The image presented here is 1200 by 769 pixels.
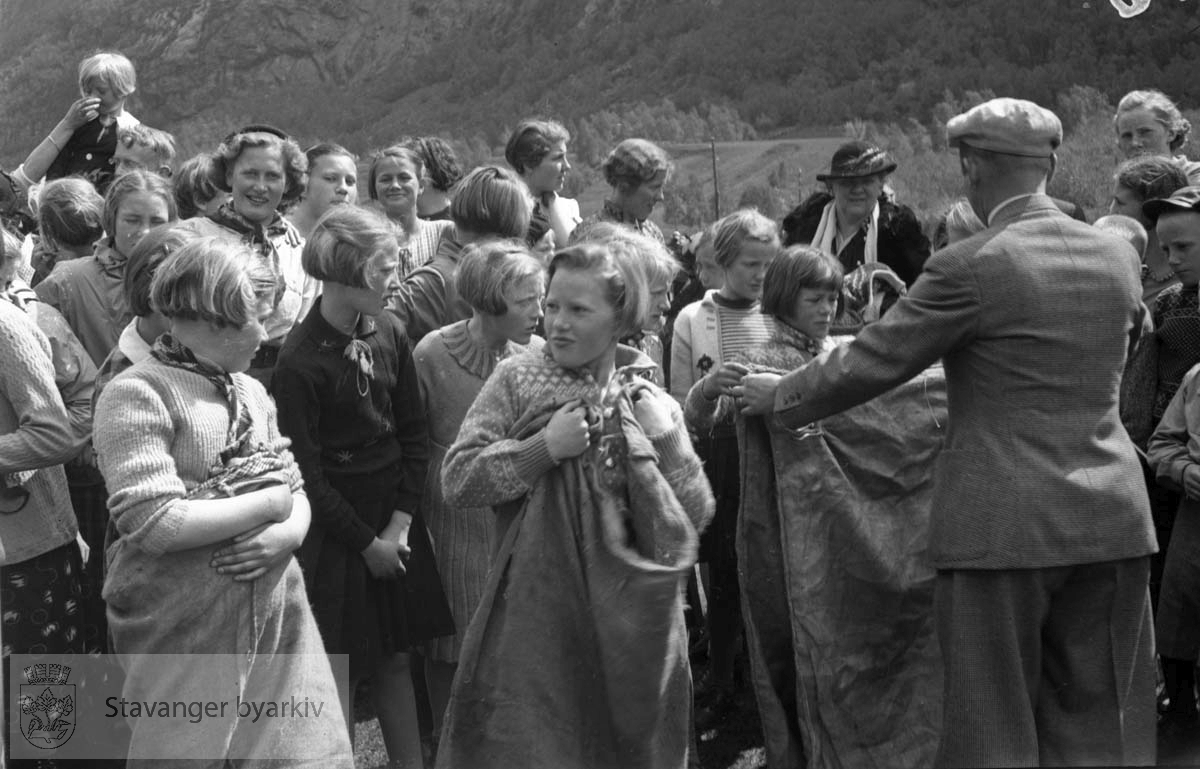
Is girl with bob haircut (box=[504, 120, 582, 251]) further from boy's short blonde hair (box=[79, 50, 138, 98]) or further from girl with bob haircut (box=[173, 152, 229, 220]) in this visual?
boy's short blonde hair (box=[79, 50, 138, 98])

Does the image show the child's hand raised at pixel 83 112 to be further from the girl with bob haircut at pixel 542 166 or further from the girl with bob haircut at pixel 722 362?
the girl with bob haircut at pixel 722 362

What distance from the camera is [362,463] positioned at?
4660mm

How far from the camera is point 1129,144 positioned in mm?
7121

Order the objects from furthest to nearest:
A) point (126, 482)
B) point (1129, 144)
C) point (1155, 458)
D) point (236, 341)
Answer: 1. point (1129, 144)
2. point (1155, 458)
3. point (236, 341)
4. point (126, 482)

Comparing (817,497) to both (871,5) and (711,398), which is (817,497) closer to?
(711,398)

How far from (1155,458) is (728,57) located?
7.65 meters

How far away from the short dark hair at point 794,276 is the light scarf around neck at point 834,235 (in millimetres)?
1281

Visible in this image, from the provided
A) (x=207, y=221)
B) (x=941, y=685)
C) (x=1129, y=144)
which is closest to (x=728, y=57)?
(x=1129, y=144)

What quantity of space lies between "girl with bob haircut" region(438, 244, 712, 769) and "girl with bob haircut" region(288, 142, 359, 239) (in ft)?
8.78

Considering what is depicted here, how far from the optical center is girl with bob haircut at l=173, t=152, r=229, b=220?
613 cm

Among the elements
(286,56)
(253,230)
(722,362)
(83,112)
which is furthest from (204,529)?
(286,56)

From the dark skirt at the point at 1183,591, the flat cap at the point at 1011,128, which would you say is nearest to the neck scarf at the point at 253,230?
the flat cap at the point at 1011,128

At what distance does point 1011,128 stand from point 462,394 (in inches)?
81.3

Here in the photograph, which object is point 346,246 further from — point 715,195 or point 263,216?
point 715,195
